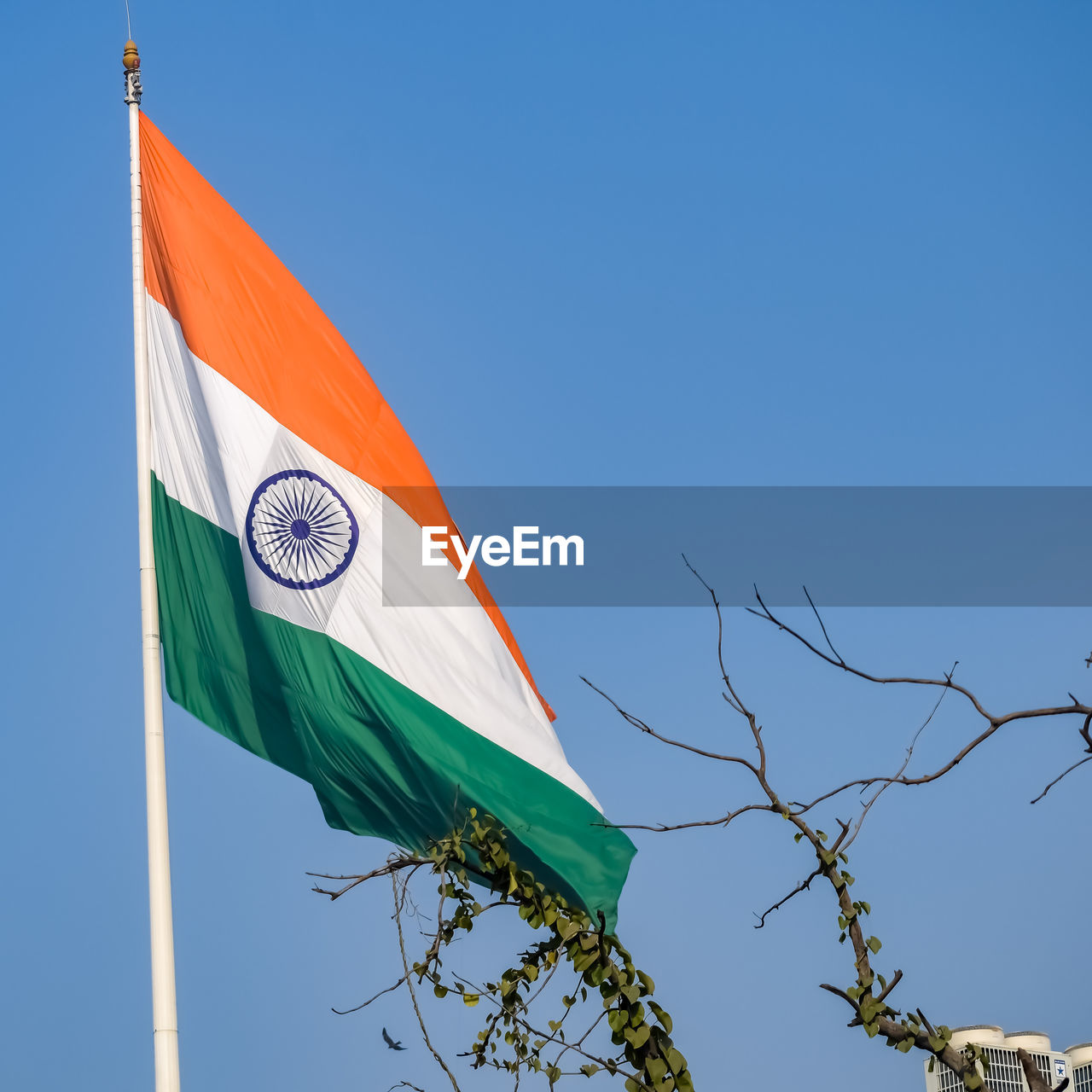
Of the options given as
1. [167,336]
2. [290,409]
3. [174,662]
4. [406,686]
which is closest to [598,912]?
[406,686]

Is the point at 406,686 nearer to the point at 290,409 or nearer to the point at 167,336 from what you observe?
the point at 290,409

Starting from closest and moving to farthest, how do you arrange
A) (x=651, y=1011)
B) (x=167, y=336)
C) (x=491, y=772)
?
(x=651, y=1011) < (x=491, y=772) < (x=167, y=336)

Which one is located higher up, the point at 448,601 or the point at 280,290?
the point at 280,290

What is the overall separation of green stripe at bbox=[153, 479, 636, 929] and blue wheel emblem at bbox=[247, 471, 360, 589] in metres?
0.27

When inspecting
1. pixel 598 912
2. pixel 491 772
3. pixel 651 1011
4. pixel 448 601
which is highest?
pixel 448 601

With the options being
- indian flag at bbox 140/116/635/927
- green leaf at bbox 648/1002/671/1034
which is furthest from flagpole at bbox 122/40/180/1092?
green leaf at bbox 648/1002/671/1034

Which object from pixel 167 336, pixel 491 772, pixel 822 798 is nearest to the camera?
pixel 822 798

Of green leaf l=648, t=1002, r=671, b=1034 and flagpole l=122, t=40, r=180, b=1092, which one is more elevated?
flagpole l=122, t=40, r=180, b=1092

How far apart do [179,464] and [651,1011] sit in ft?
17.5

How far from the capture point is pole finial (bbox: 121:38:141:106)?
1199 cm

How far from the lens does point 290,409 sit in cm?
1178

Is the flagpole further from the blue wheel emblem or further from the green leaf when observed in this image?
the green leaf

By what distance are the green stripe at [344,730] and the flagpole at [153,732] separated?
26 centimetres

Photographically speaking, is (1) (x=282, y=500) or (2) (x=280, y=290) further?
(2) (x=280, y=290)
